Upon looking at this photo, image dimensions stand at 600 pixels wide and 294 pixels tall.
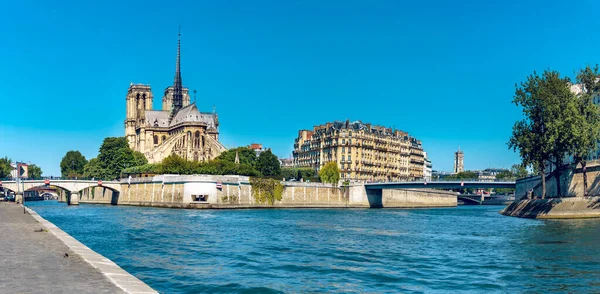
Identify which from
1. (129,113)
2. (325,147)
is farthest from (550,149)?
(129,113)

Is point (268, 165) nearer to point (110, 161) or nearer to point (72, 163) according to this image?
point (110, 161)

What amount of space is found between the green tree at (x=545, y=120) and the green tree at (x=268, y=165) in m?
58.9

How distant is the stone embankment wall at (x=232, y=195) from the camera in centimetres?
9000

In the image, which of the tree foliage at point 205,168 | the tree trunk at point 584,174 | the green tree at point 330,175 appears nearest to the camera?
the tree trunk at point 584,174

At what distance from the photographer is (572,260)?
29.1 meters

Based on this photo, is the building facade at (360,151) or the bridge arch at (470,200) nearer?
the building facade at (360,151)

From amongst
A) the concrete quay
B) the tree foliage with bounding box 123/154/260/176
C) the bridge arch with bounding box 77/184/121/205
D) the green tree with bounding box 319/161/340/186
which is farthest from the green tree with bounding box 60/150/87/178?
the concrete quay

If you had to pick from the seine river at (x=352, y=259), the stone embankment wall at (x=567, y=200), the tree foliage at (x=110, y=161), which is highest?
the tree foliage at (x=110, y=161)

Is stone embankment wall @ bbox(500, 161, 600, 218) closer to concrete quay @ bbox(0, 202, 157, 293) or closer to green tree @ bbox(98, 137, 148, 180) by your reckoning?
concrete quay @ bbox(0, 202, 157, 293)

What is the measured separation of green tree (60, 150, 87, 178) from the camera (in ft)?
564

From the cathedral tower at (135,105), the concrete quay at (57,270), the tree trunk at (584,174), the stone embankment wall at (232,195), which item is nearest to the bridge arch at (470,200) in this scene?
the stone embankment wall at (232,195)

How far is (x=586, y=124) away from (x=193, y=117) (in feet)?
353

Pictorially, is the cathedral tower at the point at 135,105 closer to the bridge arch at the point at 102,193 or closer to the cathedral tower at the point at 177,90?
the cathedral tower at the point at 177,90

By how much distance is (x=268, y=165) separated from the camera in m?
123
